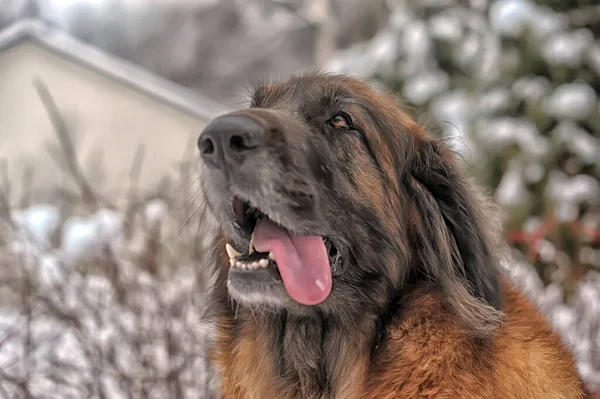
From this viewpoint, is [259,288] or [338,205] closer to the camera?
[259,288]

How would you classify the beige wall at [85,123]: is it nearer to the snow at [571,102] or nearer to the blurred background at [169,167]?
the blurred background at [169,167]

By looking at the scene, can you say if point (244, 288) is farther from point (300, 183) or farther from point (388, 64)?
point (388, 64)

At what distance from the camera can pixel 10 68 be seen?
6.38 m

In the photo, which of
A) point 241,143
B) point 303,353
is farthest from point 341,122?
point 303,353

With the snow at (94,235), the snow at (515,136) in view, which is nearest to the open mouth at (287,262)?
the snow at (94,235)

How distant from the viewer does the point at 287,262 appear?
2131 millimetres

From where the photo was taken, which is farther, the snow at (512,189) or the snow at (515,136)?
the snow at (515,136)

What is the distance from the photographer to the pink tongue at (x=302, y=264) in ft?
6.94

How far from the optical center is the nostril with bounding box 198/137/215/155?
80.4 inches

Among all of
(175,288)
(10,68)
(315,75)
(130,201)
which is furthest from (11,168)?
(315,75)

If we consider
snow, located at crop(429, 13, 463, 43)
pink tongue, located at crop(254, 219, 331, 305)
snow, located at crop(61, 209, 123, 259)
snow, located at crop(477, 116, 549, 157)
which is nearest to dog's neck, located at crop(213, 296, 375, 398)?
pink tongue, located at crop(254, 219, 331, 305)

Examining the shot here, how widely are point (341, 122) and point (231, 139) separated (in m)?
0.57

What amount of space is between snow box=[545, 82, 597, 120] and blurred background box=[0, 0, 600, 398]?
2cm

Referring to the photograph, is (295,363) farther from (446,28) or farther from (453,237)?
(446,28)
